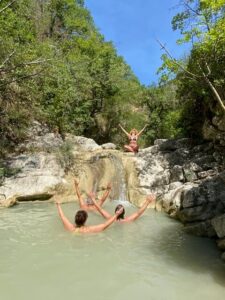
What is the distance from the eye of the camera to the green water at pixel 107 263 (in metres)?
6.31

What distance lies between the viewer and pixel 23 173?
44.1 feet

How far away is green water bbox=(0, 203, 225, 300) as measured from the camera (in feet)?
20.7

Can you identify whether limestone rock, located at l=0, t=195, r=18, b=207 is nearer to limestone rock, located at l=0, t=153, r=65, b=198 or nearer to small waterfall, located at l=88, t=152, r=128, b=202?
limestone rock, located at l=0, t=153, r=65, b=198

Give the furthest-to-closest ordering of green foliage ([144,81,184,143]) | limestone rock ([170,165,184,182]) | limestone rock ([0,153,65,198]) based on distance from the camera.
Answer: green foliage ([144,81,184,143])
limestone rock ([170,165,184,182])
limestone rock ([0,153,65,198])

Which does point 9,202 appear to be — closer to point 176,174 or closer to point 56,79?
point 176,174

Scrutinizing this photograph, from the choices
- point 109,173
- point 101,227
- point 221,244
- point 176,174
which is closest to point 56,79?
point 109,173

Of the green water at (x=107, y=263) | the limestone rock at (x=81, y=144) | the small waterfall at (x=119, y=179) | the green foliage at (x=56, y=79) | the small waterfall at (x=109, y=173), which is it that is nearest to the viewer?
the green water at (x=107, y=263)

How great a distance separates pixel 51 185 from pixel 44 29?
2064 cm

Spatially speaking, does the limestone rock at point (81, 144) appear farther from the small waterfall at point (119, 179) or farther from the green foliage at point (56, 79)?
the small waterfall at point (119, 179)

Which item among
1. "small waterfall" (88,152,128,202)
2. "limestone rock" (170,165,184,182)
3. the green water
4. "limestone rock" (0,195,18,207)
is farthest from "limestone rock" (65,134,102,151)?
the green water

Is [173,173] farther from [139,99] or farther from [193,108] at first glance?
[139,99]

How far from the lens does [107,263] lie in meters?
7.57

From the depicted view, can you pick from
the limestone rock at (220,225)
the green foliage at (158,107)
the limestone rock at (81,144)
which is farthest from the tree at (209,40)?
the green foliage at (158,107)

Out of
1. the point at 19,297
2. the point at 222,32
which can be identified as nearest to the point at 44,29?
the point at 222,32
